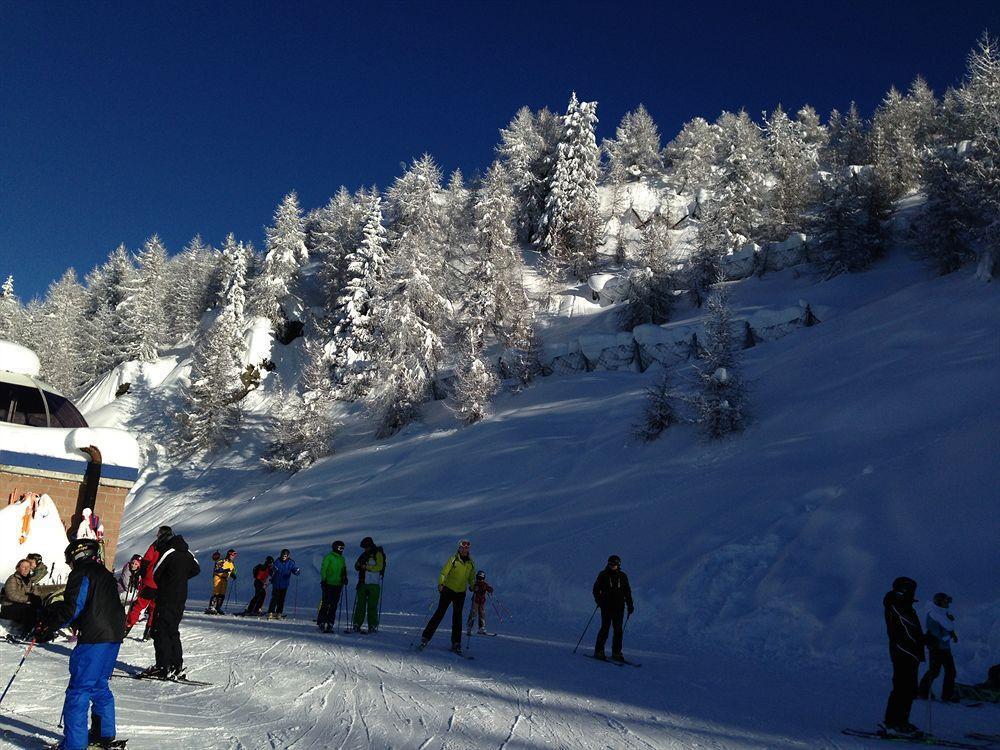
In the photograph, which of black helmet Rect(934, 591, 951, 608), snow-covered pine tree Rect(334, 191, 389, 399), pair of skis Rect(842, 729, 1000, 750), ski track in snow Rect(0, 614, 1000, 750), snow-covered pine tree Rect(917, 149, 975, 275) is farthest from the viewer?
snow-covered pine tree Rect(334, 191, 389, 399)

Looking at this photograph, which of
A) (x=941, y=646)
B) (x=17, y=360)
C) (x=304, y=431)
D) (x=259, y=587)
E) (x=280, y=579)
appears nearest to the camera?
(x=941, y=646)

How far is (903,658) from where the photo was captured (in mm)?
6531

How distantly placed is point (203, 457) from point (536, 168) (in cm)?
3214

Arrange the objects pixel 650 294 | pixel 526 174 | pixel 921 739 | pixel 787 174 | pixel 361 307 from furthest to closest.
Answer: pixel 526 174 < pixel 787 174 < pixel 361 307 < pixel 650 294 < pixel 921 739

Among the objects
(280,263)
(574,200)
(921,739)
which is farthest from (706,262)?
(921,739)

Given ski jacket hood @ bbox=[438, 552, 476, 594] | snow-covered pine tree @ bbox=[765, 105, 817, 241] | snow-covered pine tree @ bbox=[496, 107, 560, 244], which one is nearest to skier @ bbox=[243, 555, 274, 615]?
ski jacket hood @ bbox=[438, 552, 476, 594]

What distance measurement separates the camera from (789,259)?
36.7m

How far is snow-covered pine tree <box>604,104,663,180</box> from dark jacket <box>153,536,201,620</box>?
57.9 metres

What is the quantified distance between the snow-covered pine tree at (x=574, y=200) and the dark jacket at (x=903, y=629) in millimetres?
39648

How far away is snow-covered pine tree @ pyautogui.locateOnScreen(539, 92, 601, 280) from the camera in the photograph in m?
46.9

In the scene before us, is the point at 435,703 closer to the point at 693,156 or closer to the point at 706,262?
the point at 706,262

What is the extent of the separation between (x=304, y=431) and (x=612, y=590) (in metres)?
25.4

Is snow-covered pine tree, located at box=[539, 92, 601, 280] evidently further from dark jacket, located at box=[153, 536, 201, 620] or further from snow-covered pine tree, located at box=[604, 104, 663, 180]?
dark jacket, located at box=[153, 536, 201, 620]

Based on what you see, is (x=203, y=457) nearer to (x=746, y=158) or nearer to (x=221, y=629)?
(x=221, y=629)
